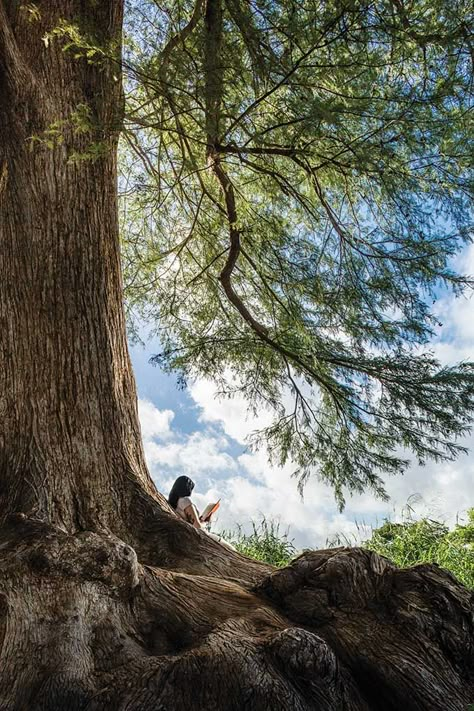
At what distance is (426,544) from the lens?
693 centimetres

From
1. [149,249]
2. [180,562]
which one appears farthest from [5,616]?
[149,249]

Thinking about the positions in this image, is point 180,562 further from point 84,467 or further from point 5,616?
point 5,616

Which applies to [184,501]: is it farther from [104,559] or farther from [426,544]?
[104,559]

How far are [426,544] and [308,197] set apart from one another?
12.3 ft

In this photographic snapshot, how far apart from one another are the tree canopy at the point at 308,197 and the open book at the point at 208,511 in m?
0.90

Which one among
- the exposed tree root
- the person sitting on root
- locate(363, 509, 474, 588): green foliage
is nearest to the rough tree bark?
the exposed tree root

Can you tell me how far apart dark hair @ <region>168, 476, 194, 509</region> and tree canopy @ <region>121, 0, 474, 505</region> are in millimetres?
1143

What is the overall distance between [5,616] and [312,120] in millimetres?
2807

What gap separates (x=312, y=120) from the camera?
354cm

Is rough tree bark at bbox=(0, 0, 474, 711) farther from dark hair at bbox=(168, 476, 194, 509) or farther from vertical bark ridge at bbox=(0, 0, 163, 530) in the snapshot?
dark hair at bbox=(168, 476, 194, 509)

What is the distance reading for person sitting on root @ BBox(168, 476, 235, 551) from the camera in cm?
588

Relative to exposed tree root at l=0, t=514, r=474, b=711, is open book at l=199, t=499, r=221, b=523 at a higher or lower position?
higher

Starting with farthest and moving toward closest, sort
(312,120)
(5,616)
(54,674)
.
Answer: (312,120) → (5,616) → (54,674)

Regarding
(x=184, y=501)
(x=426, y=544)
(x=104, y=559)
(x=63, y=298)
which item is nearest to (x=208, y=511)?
(x=184, y=501)
